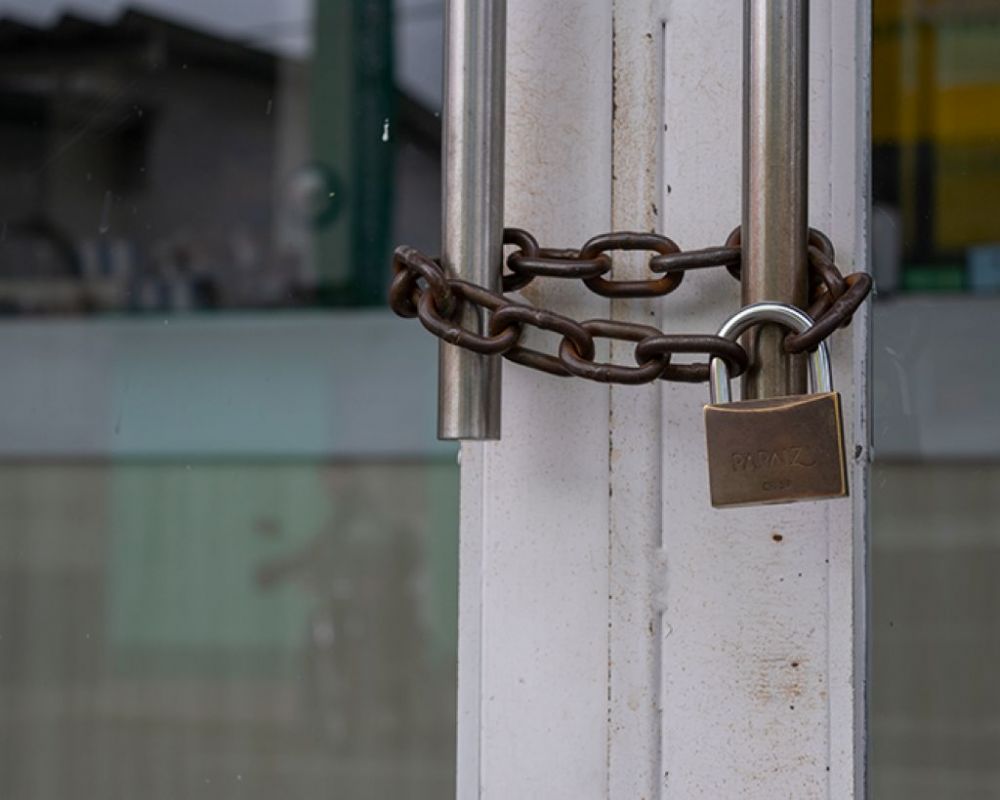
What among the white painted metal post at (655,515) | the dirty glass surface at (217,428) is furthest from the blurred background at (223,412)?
the white painted metal post at (655,515)

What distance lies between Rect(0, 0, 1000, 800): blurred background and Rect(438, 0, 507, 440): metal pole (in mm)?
176

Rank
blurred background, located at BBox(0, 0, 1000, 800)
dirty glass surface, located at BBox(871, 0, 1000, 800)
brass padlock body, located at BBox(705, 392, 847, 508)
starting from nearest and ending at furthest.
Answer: brass padlock body, located at BBox(705, 392, 847, 508), dirty glass surface, located at BBox(871, 0, 1000, 800), blurred background, located at BBox(0, 0, 1000, 800)

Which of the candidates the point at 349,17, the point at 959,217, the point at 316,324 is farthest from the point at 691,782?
the point at 349,17

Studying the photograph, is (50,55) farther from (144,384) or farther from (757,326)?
(757,326)

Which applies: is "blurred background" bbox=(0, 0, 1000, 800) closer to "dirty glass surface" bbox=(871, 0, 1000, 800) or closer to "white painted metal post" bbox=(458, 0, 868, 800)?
"dirty glass surface" bbox=(871, 0, 1000, 800)

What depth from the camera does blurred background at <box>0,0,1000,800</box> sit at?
2.45 feet

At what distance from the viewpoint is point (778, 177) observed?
399 millimetres

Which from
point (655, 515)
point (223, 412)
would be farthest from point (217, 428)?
point (655, 515)

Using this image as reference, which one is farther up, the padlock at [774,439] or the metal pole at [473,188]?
the metal pole at [473,188]

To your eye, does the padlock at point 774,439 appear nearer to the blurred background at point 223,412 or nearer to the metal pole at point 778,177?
the metal pole at point 778,177

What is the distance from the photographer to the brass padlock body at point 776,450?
0.37 m

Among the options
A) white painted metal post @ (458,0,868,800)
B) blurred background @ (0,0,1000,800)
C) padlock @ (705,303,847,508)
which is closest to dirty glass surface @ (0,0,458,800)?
blurred background @ (0,0,1000,800)

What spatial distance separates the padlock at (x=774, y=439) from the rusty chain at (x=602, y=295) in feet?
0.04

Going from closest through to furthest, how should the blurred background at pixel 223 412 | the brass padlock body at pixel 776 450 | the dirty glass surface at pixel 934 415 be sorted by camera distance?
the brass padlock body at pixel 776 450, the dirty glass surface at pixel 934 415, the blurred background at pixel 223 412
